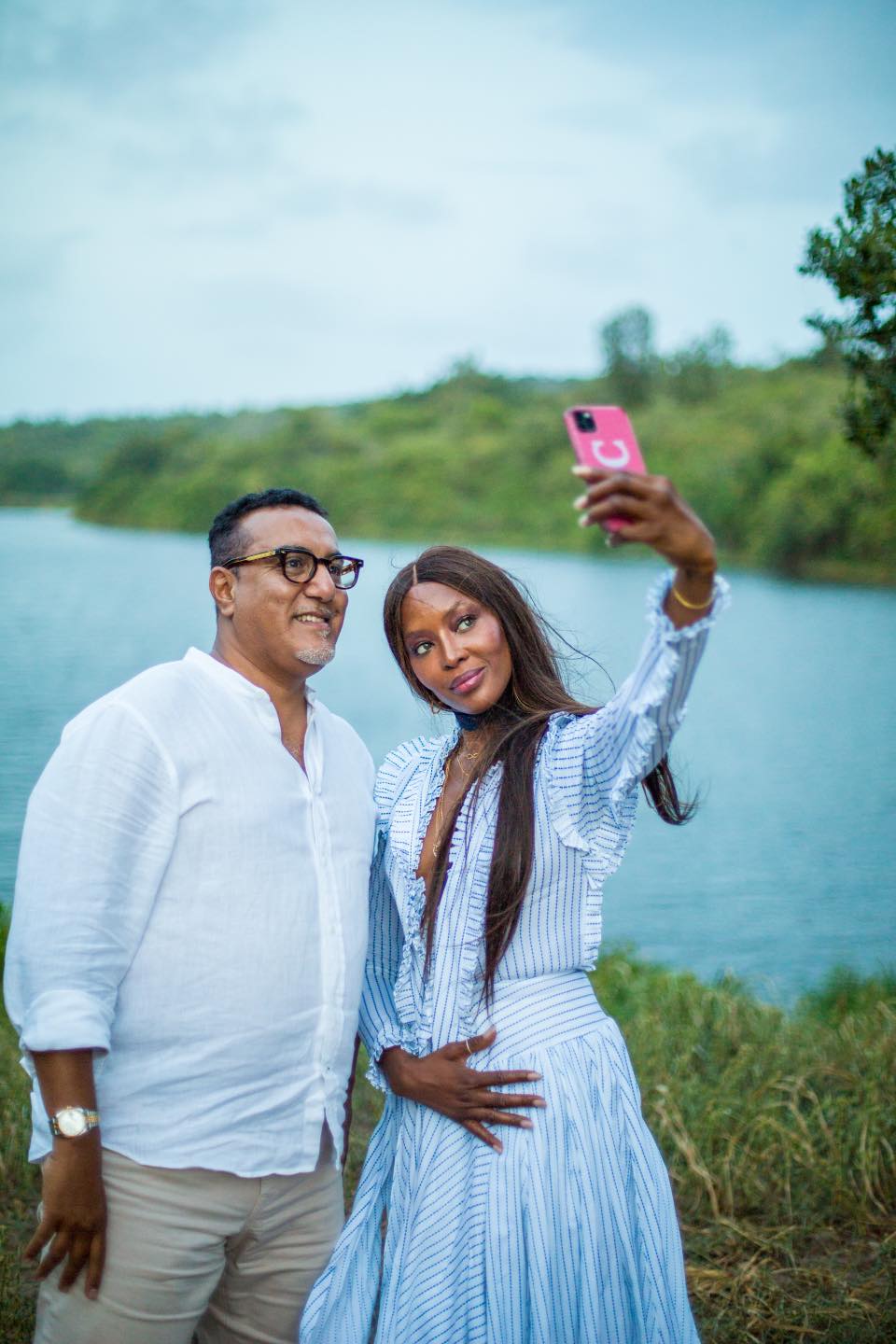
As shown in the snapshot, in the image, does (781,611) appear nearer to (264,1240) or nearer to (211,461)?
(211,461)

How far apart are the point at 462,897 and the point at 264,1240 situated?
772 millimetres

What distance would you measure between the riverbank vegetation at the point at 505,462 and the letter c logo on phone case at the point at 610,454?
1834 centimetres

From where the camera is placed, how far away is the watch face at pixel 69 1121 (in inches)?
79.3

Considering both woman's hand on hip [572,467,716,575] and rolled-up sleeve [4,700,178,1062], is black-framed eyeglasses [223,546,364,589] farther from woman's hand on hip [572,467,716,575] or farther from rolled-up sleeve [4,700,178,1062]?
woman's hand on hip [572,467,716,575]

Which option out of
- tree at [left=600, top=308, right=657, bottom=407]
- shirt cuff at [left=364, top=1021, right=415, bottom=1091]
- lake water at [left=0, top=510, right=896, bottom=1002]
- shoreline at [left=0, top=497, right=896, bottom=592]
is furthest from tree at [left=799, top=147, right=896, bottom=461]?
tree at [left=600, top=308, right=657, bottom=407]

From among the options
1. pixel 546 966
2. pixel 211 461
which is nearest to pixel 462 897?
pixel 546 966

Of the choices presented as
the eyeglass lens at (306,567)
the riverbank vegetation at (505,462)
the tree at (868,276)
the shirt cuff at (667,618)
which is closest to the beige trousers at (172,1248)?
the eyeglass lens at (306,567)

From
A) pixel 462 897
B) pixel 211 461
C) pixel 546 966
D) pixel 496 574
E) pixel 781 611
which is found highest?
pixel 211 461

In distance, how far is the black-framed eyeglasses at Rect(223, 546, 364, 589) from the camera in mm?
2434

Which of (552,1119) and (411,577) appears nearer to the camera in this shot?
(552,1119)

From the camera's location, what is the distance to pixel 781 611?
819 inches

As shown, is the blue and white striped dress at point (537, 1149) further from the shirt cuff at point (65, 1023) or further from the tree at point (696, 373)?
the tree at point (696, 373)

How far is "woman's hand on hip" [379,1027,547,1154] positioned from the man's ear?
984mm

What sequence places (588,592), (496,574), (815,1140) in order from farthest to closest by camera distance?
(588,592) → (815,1140) → (496,574)
